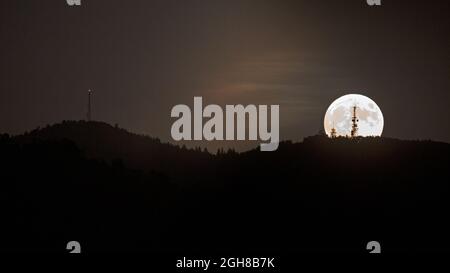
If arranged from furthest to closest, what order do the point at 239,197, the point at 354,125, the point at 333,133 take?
1. the point at 239,197
2. the point at 333,133
3. the point at 354,125

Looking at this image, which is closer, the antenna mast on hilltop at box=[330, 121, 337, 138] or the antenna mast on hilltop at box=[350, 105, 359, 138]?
the antenna mast on hilltop at box=[350, 105, 359, 138]

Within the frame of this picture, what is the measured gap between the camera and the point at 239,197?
595 ft

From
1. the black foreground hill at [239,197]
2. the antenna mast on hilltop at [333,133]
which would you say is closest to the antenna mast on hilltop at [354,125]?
the antenna mast on hilltop at [333,133]

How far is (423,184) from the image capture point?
580 feet

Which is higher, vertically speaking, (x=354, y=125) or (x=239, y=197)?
(x=354, y=125)

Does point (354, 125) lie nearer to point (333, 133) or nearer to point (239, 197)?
point (333, 133)

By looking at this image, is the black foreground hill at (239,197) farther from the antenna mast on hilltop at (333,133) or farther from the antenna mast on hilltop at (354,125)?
the antenna mast on hilltop at (354,125)

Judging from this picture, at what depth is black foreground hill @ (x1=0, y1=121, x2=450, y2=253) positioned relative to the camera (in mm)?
151625

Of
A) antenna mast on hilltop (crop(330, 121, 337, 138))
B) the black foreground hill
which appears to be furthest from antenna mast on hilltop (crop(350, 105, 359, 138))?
the black foreground hill

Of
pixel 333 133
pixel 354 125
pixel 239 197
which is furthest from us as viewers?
pixel 239 197

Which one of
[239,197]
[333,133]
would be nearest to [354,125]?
[333,133]

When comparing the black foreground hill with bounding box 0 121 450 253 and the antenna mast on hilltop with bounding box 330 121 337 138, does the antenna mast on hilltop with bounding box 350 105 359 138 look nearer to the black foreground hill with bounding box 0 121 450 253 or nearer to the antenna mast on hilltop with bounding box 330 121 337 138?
the antenna mast on hilltop with bounding box 330 121 337 138
